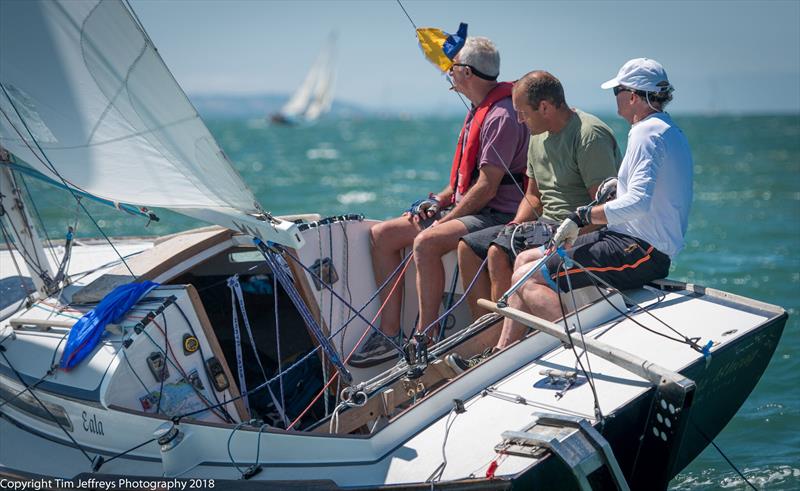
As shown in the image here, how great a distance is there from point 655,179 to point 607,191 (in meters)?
0.37

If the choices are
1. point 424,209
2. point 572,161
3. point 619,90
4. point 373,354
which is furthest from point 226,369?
point 619,90

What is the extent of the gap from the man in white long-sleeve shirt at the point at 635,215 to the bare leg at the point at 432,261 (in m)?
0.68

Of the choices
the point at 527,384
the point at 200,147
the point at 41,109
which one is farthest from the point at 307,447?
the point at 41,109

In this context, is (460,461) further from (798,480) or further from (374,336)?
(798,480)

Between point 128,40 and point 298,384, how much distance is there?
223 cm

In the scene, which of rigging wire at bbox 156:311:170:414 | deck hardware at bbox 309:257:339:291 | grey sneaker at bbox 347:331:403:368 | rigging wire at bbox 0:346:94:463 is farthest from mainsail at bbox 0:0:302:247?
grey sneaker at bbox 347:331:403:368

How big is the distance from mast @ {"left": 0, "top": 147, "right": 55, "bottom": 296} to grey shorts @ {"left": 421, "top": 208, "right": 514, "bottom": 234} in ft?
8.00

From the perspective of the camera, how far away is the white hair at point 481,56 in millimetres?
4836

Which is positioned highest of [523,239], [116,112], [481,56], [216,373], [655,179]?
[481,56]

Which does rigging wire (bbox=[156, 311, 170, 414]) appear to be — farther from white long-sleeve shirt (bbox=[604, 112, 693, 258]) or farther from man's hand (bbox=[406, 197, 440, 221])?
white long-sleeve shirt (bbox=[604, 112, 693, 258])

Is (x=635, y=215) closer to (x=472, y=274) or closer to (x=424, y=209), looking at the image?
(x=472, y=274)

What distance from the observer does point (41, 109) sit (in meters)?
4.04

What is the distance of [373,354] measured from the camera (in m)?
4.91

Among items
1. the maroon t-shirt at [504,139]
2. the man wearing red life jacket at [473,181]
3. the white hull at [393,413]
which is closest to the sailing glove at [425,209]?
the man wearing red life jacket at [473,181]
